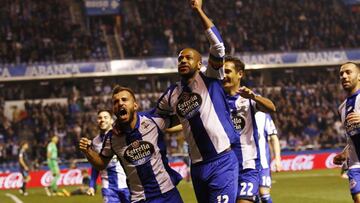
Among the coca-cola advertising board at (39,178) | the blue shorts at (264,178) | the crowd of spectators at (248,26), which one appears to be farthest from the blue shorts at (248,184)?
the crowd of spectators at (248,26)

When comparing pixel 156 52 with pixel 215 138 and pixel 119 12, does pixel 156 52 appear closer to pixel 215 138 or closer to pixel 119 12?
pixel 119 12

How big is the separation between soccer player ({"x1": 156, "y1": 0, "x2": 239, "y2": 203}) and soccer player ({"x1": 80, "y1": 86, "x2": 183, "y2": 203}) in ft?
1.14

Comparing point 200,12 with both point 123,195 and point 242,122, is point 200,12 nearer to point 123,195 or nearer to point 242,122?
point 242,122

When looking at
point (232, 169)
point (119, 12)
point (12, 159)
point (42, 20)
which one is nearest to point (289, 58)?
point (119, 12)

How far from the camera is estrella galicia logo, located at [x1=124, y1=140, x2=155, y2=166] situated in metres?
7.87

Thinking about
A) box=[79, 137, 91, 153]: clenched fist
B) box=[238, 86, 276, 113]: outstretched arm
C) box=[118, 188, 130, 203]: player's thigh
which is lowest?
box=[118, 188, 130, 203]: player's thigh

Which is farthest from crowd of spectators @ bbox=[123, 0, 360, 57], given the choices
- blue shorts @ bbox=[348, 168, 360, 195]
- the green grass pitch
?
blue shorts @ bbox=[348, 168, 360, 195]

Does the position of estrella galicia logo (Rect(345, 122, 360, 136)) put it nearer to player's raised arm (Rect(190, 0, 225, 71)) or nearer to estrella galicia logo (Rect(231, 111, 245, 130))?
estrella galicia logo (Rect(231, 111, 245, 130))

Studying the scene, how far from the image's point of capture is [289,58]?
43094 mm

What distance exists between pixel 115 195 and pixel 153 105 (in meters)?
28.1

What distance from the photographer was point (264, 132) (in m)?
11.6

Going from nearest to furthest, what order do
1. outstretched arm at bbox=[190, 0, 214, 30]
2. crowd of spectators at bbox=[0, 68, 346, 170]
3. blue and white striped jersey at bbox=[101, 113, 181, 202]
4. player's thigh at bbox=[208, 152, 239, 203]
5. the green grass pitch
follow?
outstretched arm at bbox=[190, 0, 214, 30]
blue and white striped jersey at bbox=[101, 113, 181, 202]
player's thigh at bbox=[208, 152, 239, 203]
the green grass pitch
crowd of spectators at bbox=[0, 68, 346, 170]

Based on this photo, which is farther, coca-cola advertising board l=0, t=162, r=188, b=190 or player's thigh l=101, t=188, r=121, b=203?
coca-cola advertising board l=0, t=162, r=188, b=190

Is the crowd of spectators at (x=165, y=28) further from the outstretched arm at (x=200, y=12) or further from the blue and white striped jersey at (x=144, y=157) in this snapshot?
the outstretched arm at (x=200, y=12)
